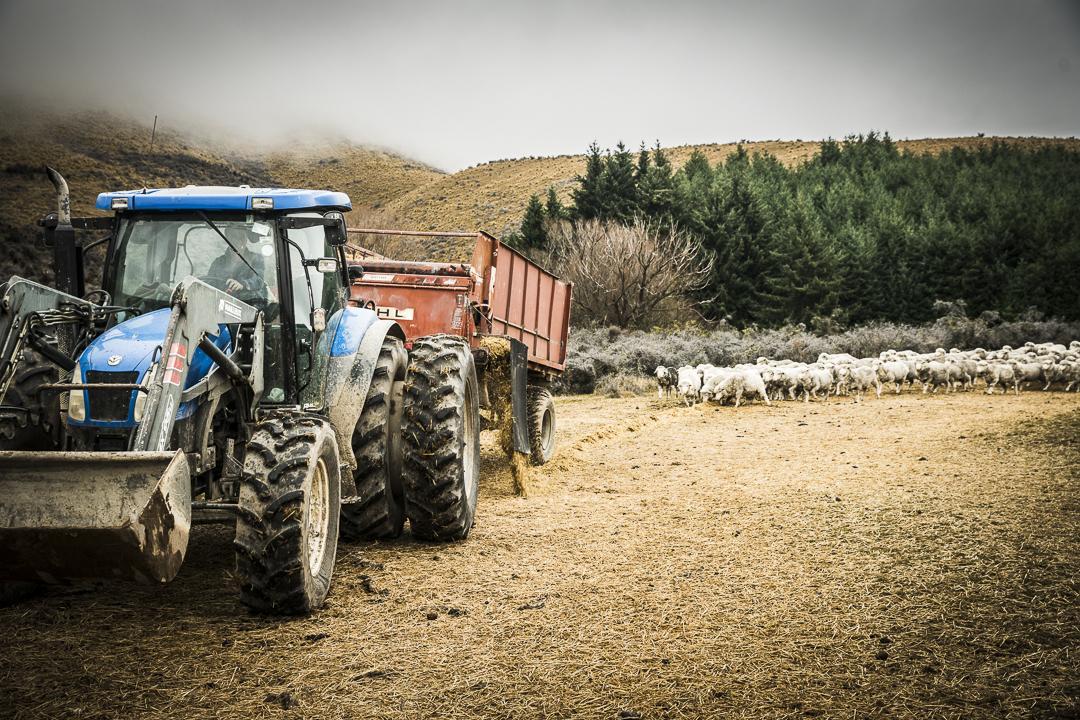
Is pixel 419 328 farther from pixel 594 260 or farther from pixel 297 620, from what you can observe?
pixel 594 260

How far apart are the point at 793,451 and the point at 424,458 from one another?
726 centimetres

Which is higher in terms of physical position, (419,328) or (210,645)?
(419,328)

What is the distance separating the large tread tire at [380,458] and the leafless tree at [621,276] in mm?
30510

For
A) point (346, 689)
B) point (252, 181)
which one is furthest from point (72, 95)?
point (346, 689)

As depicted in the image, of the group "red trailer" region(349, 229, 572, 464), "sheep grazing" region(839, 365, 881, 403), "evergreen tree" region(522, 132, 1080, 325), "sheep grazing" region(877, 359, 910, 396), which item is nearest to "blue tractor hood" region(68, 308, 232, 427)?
"red trailer" region(349, 229, 572, 464)

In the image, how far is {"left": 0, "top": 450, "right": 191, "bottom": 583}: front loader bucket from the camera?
367 cm

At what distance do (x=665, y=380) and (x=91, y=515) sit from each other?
18527 mm

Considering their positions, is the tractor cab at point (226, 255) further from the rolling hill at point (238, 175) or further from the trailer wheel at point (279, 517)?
the rolling hill at point (238, 175)

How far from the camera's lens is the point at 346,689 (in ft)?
12.9

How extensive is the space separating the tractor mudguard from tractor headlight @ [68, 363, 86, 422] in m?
1.51

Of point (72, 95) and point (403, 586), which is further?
point (72, 95)

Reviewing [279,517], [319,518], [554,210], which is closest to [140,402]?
[279,517]

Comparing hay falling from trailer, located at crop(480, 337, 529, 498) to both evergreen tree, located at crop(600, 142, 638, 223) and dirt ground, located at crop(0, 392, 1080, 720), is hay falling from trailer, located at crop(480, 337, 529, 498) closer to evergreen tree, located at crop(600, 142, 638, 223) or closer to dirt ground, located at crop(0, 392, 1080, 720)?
dirt ground, located at crop(0, 392, 1080, 720)

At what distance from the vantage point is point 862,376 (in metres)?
20.0
